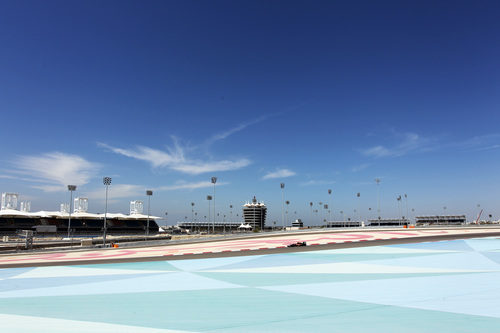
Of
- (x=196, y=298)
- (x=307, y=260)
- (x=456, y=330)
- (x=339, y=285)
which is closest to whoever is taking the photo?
(x=456, y=330)

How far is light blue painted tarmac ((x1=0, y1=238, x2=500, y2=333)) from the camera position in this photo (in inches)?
259

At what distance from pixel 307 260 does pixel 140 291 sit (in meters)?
10.1

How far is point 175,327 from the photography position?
21.3 feet

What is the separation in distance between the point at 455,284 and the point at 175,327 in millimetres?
9183

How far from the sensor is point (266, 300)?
8711 millimetres

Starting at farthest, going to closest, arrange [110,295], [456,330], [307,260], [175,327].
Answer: [307,260]
[110,295]
[175,327]
[456,330]

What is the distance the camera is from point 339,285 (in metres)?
10.5

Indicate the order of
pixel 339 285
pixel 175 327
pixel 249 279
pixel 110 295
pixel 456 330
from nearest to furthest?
pixel 456 330 < pixel 175 327 < pixel 110 295 < pixel 339 285 < pixel 249 279

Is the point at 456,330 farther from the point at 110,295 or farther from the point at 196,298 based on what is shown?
the point at 110,295

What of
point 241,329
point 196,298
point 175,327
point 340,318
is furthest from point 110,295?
point 340,318

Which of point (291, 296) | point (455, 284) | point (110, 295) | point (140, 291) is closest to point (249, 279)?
point (291, 296)

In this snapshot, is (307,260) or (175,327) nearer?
(175,327)

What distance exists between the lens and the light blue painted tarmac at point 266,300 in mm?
6578

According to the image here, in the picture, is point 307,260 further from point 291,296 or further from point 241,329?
point 241,329
